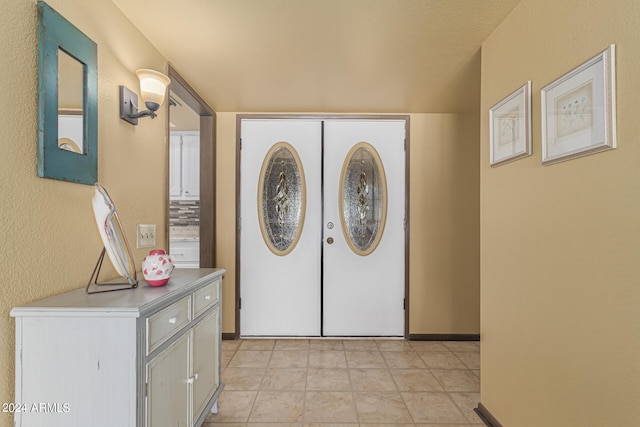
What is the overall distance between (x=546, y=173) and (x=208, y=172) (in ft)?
8.84

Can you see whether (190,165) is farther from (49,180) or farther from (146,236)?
(49,180)

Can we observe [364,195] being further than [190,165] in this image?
No

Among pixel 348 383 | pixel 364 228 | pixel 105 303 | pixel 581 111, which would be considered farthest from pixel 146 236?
pixel 581 111

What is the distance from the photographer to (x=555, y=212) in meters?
1.42

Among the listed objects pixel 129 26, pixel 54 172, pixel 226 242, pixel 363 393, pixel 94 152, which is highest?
pixel 129 26

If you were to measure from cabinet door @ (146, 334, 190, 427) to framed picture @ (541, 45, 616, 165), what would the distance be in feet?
5.58

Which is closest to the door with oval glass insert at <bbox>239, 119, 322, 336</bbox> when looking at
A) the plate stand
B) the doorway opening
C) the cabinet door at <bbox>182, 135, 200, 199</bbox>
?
the doorway opening

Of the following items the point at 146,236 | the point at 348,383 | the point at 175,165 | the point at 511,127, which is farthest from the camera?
the point at 175,165

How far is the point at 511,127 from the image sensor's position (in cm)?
175

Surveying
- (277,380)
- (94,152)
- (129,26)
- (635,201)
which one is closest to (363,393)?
(277,380)

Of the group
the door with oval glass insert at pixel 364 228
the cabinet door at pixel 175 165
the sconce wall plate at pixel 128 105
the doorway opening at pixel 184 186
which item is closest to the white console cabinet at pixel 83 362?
the sconce wall plate at pixel 128 105

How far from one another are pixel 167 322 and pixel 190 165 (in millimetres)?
3305

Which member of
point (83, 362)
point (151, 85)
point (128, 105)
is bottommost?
point (83, 362)

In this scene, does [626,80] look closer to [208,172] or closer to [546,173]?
[546,173]
